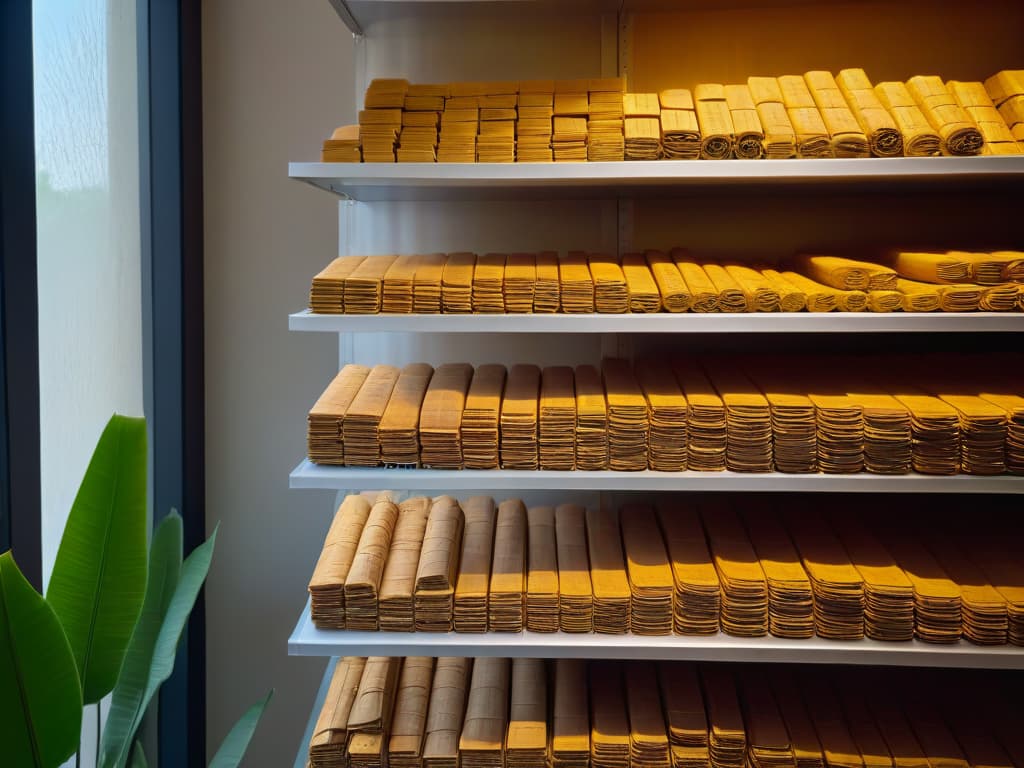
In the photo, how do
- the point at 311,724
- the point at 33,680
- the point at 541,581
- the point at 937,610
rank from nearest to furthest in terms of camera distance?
1. the point at 33,680
2. the point at 937,610
3. the point at 541,581
4. the point at 311,724

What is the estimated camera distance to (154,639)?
6.49 ft

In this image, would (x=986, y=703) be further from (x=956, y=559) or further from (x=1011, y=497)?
(x=1011, y=497)

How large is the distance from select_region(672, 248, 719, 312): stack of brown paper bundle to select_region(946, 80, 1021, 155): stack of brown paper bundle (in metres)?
0.68

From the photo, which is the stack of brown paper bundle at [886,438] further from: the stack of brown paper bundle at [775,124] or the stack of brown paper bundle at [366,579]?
the stack of brown paper bundle at [366,579]

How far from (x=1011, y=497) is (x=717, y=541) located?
1003mm

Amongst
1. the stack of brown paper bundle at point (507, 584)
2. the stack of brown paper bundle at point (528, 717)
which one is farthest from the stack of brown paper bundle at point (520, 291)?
the stack of brown paper bundle at point (528, 717)

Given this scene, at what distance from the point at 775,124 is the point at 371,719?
1.63m

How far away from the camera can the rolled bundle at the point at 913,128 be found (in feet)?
6.55

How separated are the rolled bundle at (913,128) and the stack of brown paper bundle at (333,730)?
181cm

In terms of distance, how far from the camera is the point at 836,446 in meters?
1.99

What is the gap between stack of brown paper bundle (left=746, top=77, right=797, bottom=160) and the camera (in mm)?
2018

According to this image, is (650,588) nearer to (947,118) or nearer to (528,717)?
(528,717)

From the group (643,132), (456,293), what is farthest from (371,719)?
(643,132)

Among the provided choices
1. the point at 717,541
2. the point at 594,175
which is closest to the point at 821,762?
the point at 717,541
